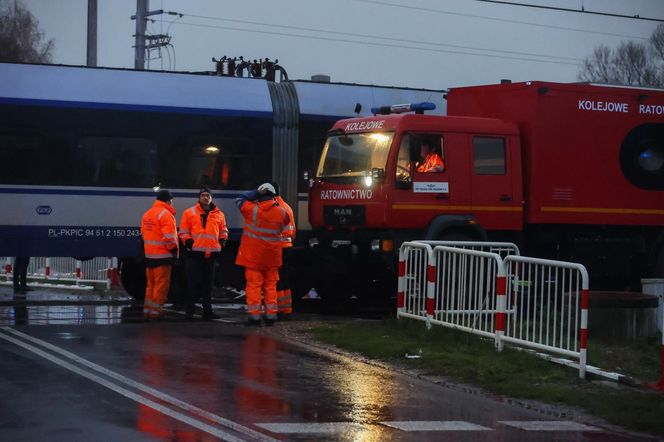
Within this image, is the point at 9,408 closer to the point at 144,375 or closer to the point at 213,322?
the point at 144,375

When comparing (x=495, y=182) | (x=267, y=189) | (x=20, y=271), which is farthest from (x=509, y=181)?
(x=20, y=271)

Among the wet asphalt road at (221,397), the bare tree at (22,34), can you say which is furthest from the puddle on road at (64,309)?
the bare tree at (22,34)

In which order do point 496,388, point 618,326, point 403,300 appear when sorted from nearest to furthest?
point 496,388
point 618,326
point 403,300

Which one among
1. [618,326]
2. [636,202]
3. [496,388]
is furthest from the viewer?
[636,202]

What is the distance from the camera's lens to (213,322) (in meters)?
16.3

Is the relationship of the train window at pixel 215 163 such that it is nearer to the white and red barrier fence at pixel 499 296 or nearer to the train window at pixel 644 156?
the white and red barrier fence at pixel 499 296

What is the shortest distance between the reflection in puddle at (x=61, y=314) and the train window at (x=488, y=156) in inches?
211

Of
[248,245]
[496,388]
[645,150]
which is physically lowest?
[496,388]

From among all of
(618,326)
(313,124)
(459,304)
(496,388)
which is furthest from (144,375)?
(313,124)

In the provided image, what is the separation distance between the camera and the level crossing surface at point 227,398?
899 cm

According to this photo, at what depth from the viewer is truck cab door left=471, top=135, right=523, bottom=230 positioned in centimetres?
1800

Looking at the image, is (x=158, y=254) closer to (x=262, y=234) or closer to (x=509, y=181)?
(x=262, y=234)

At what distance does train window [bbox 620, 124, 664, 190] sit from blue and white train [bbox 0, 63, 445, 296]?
4.53m

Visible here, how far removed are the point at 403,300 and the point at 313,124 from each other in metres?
5.48
